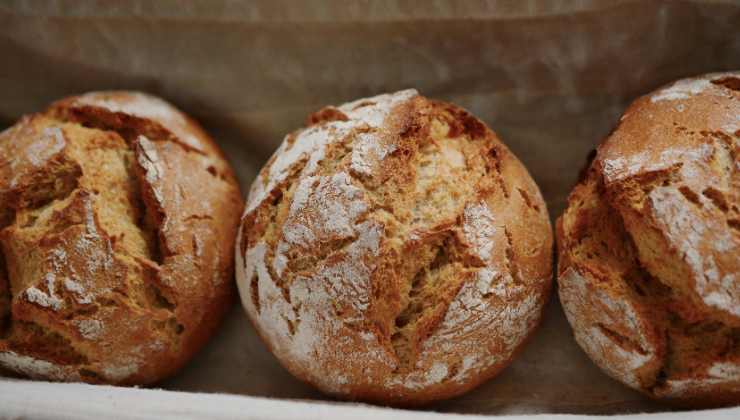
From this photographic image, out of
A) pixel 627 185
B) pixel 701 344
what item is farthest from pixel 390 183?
pixel 701 344

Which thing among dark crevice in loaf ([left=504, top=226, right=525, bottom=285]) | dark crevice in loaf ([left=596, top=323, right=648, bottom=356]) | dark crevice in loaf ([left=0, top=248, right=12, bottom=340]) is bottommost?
dark crevice in loaf ([left=0, top=248, right=12, bottom=340])

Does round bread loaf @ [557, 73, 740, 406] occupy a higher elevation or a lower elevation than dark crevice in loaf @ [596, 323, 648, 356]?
higher

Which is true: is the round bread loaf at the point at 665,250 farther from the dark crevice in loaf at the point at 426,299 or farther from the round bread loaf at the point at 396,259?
the dark crevice in loaf at the point at 426,299

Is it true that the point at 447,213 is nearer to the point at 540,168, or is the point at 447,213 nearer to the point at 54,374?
the point at 540,168

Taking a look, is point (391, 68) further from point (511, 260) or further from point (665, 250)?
point (665, 250)

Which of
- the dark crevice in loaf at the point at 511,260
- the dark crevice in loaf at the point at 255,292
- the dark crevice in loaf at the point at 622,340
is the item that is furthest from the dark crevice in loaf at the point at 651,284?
the dark crevice in loaf at the point at 255,292

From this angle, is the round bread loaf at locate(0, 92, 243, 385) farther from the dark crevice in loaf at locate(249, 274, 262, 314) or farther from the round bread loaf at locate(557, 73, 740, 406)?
the round bread loaf at locate(557, 73, 740, 406)

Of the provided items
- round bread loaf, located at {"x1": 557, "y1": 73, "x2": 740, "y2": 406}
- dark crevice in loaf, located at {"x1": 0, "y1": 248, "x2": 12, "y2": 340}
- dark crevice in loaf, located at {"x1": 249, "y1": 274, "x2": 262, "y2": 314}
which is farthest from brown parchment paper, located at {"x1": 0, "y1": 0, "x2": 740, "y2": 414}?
dark crevice in loaf, located at {"x1": 0, "y1": 248, "x2": 12, "y2": 340}
